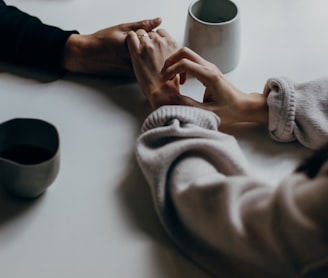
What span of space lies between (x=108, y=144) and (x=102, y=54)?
173 mm

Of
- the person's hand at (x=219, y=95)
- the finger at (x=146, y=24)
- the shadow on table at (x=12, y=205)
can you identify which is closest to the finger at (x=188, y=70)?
the person's hand at (x=219, y=95)

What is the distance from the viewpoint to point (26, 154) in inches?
29.0

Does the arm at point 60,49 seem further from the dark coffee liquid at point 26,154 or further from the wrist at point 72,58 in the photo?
the dark coffee liquid at point 26,154

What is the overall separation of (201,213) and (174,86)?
0.25 meters

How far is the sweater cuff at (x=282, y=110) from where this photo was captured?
82cm

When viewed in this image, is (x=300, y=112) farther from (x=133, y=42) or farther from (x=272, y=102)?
(x=133, y=42)

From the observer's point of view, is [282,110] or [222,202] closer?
[222,202]

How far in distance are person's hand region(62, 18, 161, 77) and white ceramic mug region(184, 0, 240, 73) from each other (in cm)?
8

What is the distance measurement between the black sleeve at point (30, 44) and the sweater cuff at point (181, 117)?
0.20m

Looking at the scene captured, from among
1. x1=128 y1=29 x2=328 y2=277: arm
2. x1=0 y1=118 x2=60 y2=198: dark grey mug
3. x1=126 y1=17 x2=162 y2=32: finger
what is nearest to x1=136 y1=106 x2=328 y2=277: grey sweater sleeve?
x1=128 y1=29 x2=328 y2=277: arm

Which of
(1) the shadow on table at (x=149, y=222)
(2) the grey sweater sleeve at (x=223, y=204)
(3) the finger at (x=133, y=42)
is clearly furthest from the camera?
(3) the finger at (x=133, y=42)

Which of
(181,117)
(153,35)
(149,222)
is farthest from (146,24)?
(149,222)

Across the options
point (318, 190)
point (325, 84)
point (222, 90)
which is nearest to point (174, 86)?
point (222, 90)

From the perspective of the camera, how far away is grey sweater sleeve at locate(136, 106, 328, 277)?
57cm
